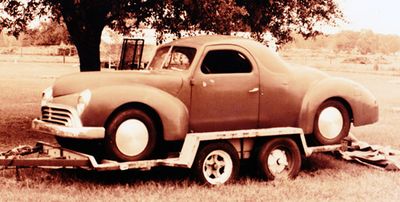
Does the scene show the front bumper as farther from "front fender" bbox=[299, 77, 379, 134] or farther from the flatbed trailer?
"front fender" bbox=[299, 77, 379, 134]


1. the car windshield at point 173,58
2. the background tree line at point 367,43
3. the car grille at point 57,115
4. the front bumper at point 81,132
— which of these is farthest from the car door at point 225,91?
the background tree line at point 367,43

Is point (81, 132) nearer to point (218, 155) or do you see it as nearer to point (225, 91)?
point (218, 155)

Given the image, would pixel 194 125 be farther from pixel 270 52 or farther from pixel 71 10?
pixel 71 10

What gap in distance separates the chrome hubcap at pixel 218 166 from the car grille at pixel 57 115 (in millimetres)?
1841

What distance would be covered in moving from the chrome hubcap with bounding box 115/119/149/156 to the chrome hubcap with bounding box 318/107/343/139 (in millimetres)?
2690

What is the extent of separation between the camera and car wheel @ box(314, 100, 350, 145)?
9219mm

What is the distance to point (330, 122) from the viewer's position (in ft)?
30.5

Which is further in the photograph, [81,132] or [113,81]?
[113,81]

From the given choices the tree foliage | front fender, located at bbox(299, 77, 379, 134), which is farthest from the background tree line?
front fender, located at bbox(299, 77, 379, 134)

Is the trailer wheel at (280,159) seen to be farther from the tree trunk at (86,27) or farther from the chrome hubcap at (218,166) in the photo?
the tree trunk at (86,27)

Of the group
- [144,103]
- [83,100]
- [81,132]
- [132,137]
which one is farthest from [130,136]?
[83,100]

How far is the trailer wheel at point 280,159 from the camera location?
8.76m

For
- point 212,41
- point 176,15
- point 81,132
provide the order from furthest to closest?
1. point 176,15
2. point 212,41
3. point 81,132

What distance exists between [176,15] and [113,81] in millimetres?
5175
